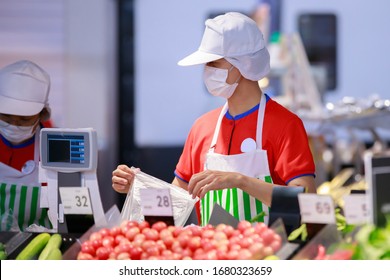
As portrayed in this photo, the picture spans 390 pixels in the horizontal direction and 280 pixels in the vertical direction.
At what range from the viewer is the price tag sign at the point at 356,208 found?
9.78 ft

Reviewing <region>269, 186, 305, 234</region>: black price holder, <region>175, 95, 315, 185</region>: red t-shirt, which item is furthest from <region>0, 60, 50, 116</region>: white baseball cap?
<region>269, 186, 305, 234</region>: black price holder

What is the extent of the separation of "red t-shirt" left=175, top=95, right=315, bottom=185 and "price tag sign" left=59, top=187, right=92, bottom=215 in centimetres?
64

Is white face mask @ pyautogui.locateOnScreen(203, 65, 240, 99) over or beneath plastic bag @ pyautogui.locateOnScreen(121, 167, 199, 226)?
over

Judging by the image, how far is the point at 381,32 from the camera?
10289mm

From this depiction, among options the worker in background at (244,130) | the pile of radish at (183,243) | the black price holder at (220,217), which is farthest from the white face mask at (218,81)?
the pile of radish at (183,243)

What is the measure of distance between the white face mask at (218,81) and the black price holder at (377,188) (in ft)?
2.69

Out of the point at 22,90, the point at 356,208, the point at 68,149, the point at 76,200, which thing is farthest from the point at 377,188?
the point at 22,90

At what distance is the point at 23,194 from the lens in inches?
155

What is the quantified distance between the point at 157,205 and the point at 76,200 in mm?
310

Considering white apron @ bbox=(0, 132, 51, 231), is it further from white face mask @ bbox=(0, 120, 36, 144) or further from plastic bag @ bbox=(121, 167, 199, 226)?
plastic bag @ bbox=(121, 167, 199, 226)

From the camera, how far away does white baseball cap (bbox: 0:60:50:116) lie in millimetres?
3838

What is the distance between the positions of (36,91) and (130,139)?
601 cm
